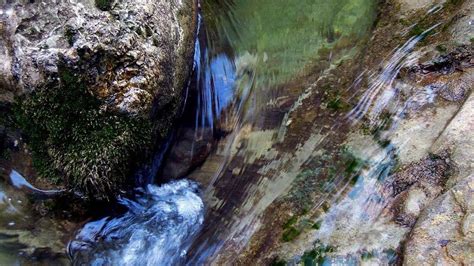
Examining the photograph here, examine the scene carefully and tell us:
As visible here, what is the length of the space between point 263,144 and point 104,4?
1.95m

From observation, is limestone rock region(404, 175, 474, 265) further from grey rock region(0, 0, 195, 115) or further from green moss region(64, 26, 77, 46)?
green moss region(64, 26, 77, 46)

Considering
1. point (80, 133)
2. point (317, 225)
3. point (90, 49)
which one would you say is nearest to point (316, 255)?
point (317, 225)


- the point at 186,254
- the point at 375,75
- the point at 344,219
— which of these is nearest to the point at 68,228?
the point at 186,254

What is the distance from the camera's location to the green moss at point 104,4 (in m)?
4.38

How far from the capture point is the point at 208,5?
19.6 ft

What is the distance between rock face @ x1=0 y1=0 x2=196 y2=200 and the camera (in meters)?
4.21

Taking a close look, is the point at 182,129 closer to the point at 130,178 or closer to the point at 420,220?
the point at 130,178

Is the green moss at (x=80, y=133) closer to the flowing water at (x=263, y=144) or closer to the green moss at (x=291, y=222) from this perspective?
the flowing water at (x=263, y=144)

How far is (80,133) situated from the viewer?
442cm

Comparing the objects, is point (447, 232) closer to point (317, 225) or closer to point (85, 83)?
point (317, 225)

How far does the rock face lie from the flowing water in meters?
0.49

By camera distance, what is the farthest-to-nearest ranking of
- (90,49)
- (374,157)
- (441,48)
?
(441,48), (374,157), (90,49)

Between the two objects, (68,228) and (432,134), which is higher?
(432,134)

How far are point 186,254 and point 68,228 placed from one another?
1133 mm
